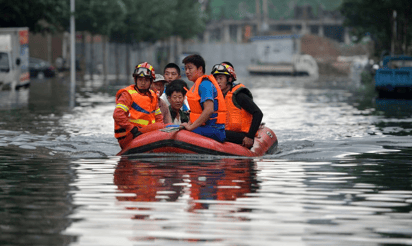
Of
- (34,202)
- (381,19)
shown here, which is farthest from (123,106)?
(381,19)

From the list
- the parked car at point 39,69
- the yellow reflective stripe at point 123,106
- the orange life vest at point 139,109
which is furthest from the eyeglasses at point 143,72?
the parked car at point 39,69

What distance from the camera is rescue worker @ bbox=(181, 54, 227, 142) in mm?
12516

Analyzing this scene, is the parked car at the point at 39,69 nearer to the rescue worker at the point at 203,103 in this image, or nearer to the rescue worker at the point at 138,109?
the rescue worker at the point at 138,109

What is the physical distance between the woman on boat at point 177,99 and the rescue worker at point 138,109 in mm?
299

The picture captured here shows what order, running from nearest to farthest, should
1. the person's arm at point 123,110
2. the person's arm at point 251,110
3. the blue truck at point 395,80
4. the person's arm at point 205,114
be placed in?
1. the person's arm at point 205,114
2. the person's arm at point 251,110
3. the person's arm at point 123,110
4. the blue truck at point 395,80

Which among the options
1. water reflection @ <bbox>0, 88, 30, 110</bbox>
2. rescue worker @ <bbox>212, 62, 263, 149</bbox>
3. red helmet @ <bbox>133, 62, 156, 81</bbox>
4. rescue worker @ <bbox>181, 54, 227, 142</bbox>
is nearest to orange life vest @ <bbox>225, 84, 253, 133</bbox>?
rescue worker @ <bbox>212, 62, 263, 149</bbox>

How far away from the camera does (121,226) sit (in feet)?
25.6

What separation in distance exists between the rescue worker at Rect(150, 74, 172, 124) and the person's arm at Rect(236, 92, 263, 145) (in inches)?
51.8

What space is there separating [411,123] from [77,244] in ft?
52.8

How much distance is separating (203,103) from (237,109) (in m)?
1.10

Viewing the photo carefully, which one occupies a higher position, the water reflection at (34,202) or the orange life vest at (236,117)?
the orange life vest at (236,117)

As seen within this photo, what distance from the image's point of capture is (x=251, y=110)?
535 inches

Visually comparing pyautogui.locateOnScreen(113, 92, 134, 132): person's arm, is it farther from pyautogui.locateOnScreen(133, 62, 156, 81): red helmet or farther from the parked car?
the parked car

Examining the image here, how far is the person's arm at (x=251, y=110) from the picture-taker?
13484mm
